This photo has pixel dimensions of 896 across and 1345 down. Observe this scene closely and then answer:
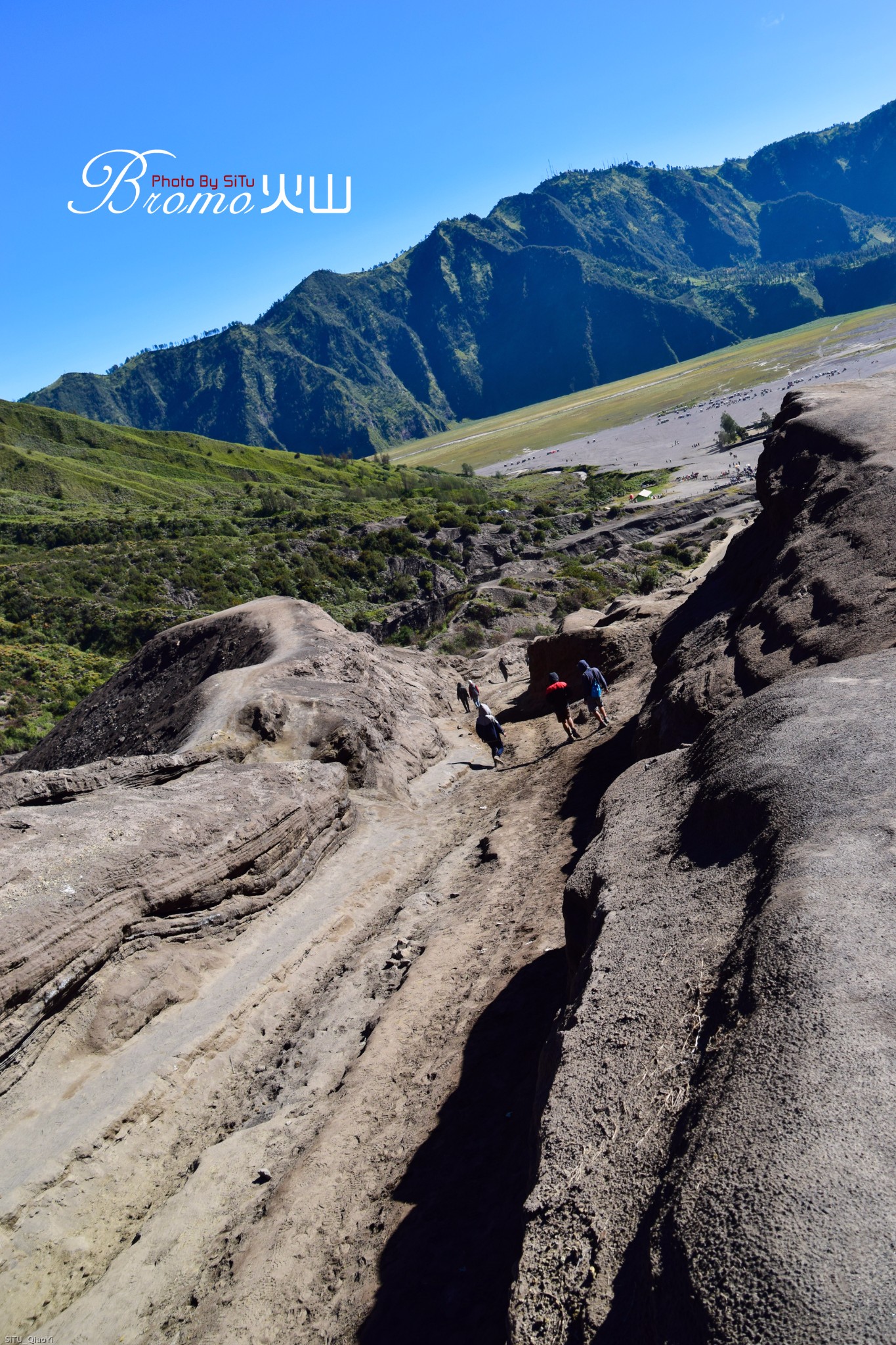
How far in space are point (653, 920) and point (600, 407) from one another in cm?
20343

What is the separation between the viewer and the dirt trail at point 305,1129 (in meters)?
5.89

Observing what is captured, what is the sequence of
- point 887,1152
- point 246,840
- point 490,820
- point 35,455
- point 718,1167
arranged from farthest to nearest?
point 35,455 → point 490,820 → point 246,840 → point 718,1167 → point 887,1152

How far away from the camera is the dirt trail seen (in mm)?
5887

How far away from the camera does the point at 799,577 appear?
11.2m

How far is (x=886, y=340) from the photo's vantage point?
428 ft

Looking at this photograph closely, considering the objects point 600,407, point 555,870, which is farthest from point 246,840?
point 600,407

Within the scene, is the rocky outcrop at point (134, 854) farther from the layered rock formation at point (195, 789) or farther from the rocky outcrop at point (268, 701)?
the rocky outcrop at point (268, 701)

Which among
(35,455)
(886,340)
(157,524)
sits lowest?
(886,340)

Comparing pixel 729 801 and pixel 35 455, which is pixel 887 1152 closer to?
pixel 729 801

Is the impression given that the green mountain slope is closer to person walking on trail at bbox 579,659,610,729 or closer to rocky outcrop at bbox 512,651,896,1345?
person walking on trail at bbox 579,659,610,729

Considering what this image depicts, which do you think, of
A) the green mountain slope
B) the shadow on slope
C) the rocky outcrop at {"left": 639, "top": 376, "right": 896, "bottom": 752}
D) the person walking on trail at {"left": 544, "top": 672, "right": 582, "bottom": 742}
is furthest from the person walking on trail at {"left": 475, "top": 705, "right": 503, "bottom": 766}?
the green mountain slope

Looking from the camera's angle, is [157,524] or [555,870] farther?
[157,524]

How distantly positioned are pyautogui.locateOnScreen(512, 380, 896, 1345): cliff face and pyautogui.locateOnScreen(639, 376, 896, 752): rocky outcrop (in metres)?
0.55

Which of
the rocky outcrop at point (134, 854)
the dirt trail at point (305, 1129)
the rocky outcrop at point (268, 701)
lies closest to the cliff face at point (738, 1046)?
the dirt trail at point (305, 1129)
